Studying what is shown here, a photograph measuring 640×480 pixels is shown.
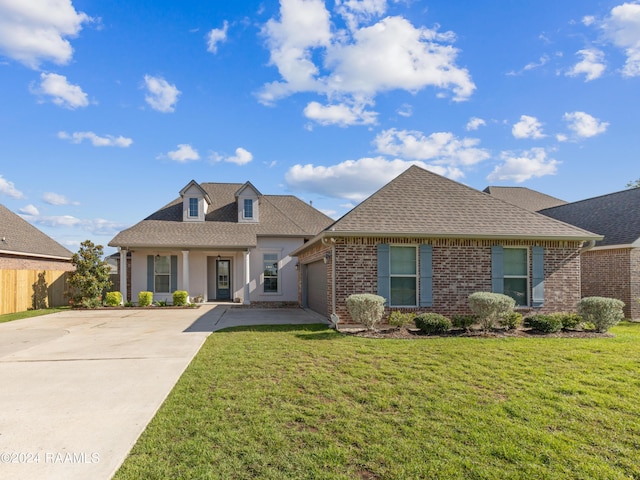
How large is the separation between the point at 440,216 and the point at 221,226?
11.9m

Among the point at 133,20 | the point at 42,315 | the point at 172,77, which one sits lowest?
the point at 42,315

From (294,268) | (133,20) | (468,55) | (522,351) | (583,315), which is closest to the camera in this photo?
(522,351)

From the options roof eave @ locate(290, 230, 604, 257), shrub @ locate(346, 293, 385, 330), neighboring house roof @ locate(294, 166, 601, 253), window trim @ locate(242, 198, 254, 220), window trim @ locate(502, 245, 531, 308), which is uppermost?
window trim @ locate(242, 198, 254, 220)

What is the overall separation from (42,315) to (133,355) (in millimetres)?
10467

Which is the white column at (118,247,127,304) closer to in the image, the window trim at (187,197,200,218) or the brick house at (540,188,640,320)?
the window trim at (187,197,200,218)

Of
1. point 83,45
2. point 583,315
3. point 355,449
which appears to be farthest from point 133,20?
point 583,315

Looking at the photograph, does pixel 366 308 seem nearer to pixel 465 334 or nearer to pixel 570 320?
pixel 465 334

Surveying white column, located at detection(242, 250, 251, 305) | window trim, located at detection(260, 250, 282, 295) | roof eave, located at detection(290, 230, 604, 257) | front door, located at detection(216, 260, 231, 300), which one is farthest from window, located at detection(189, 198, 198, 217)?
roof eave, located at detection(290, 230, 604, 257)

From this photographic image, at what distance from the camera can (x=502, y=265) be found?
10711 mm

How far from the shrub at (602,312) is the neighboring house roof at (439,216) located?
7.13 ft

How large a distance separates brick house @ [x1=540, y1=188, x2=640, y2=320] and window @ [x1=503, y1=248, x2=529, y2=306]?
16.4ft

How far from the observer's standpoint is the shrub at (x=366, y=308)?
9109 millimetres

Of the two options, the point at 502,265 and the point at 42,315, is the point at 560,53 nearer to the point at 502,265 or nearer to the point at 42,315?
the point at 502,265

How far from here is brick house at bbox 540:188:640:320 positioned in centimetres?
1298
